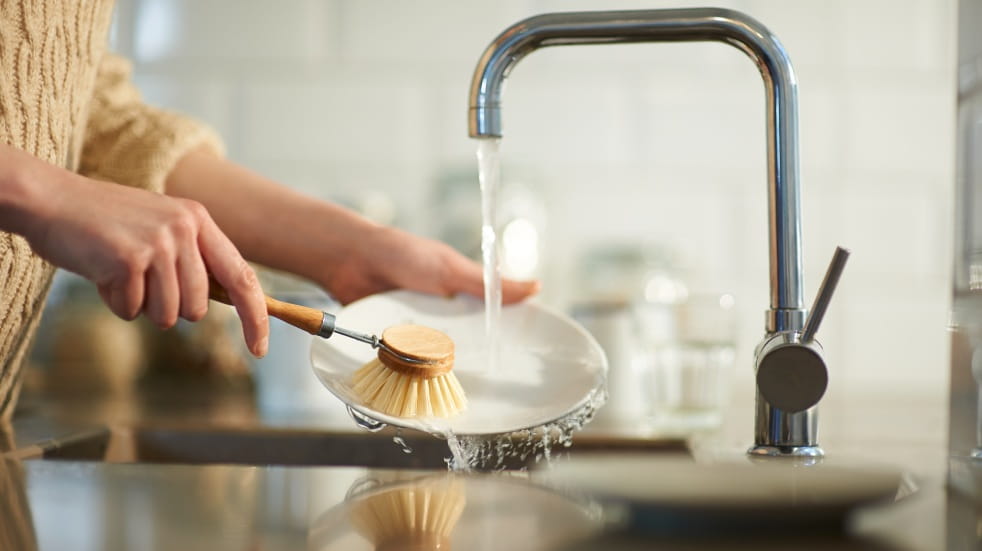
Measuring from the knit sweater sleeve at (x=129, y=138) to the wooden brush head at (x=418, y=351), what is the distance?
270 mm

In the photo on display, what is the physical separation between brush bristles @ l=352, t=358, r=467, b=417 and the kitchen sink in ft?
0.57

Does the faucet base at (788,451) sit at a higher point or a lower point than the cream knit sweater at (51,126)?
lower

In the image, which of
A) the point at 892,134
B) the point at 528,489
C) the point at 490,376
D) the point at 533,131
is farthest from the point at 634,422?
the point at 892,134

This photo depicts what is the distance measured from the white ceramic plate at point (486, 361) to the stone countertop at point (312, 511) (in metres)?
0.07

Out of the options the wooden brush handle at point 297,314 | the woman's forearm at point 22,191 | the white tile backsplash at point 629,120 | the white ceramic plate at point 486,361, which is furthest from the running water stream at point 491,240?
the white tile backsplash at point 629,120

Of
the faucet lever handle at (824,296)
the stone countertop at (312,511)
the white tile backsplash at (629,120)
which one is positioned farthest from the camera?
the white tile backsplash at (629,120)

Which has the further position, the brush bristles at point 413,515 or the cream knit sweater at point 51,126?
the cream knit sweater at point 51,126

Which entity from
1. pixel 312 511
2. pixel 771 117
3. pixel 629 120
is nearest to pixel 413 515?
pixel 312 511

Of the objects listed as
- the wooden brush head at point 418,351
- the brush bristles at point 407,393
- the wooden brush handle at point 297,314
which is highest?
the wooden brush handle at point 297,314

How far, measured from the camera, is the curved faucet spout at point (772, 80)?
1.95 feet

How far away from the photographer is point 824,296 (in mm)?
562

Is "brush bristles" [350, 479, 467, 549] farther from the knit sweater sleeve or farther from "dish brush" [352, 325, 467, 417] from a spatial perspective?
the knit sweater sleeve

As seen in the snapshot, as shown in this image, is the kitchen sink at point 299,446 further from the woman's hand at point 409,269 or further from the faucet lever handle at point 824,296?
the faucet lever handle at point 824,296

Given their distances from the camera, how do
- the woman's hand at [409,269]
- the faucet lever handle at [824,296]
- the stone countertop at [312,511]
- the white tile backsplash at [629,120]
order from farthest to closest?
1. the white tile backsplash at [629,120]
2. the woman's hand at [409,269]
3. the faucet lever handle at [824,296]
4. the stone countertop at [312,511]
